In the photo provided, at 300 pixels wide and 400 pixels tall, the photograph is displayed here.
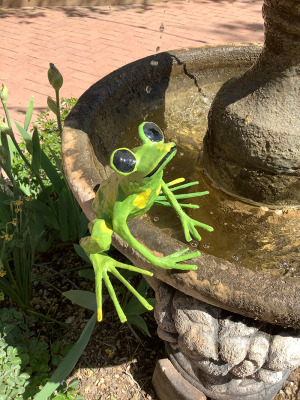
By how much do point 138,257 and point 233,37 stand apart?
16.0ft

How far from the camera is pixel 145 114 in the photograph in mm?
2303

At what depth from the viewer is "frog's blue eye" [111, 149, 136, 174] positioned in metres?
1.02

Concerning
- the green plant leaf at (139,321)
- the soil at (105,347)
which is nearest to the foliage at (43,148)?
the soil at (105,347)

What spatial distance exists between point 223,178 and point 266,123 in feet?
1.13

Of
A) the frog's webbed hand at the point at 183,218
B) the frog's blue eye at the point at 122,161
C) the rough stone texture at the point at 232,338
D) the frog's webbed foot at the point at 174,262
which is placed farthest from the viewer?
the frog's webbed hand at the point at 183,218

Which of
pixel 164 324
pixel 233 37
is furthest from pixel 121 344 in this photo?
pixel 233 37

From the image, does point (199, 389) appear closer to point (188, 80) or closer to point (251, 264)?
point (251, 264)

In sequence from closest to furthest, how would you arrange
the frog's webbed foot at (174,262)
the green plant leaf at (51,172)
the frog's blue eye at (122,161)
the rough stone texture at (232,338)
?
the frog's blue eye at (122,161) → the frog's webbed foot at (174,262) → the rough stone texture at (232,338) → the green plant leaf at (51,172)

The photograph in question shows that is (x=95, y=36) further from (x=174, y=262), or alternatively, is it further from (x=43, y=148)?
(x=174, y=262)

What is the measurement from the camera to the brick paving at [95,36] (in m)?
4.45

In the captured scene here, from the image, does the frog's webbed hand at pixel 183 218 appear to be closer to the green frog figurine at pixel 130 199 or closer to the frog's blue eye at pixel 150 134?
the green frog figurine at pixel 130 199

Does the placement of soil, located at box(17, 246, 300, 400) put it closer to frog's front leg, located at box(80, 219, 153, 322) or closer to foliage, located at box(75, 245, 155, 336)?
foliage, located at box(75, 245, 155, 336)

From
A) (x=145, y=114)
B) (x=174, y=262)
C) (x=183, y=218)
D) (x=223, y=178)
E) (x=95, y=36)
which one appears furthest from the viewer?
(x=95, y=36)

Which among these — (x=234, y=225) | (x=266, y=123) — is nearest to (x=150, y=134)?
(x=266, y=123)
